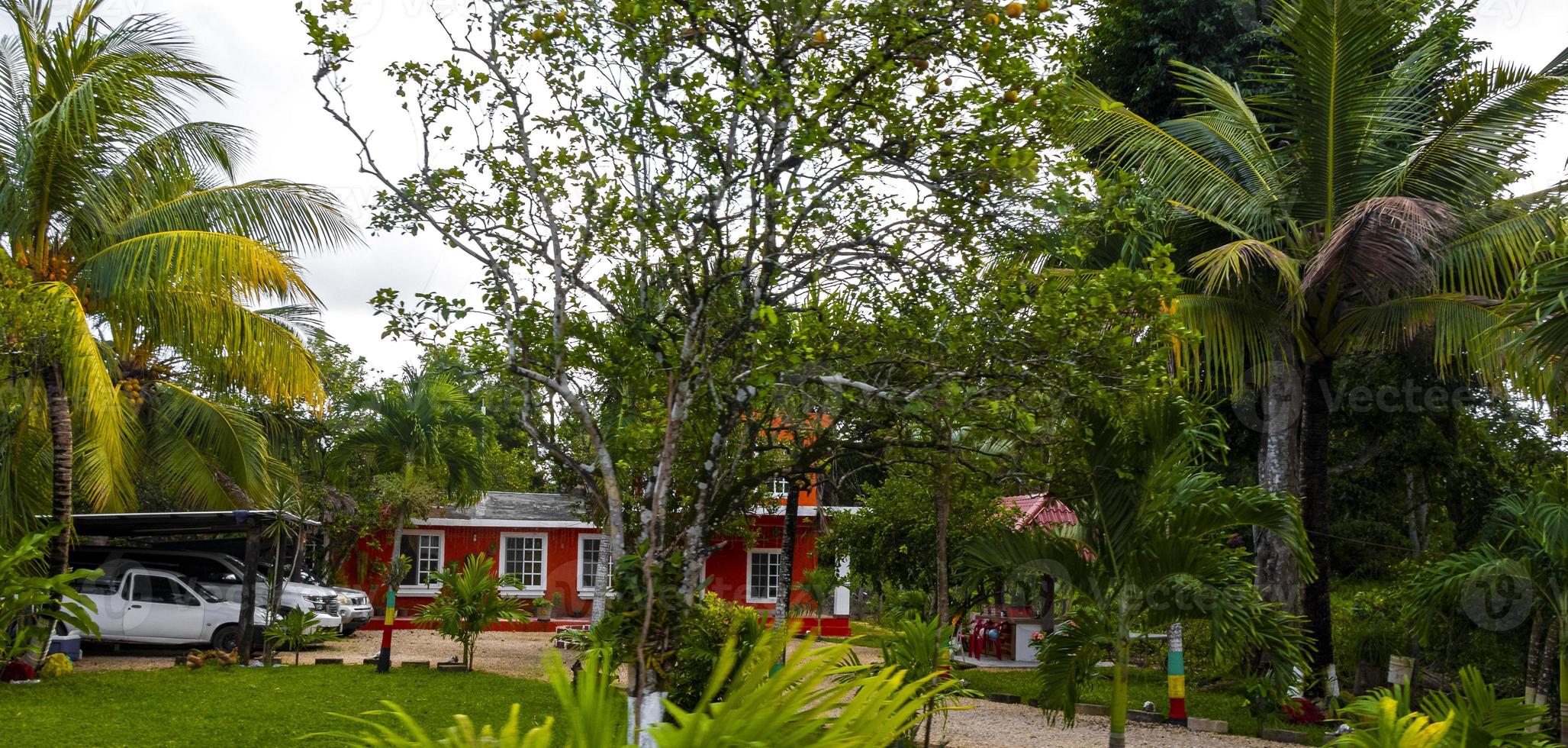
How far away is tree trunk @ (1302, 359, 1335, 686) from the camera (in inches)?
481

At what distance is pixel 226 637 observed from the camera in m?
17.1

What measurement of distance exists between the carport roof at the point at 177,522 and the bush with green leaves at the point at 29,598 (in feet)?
10.6

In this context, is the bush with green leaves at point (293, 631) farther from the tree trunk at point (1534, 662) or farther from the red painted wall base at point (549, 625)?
the tree trunk at point (1534, 662)

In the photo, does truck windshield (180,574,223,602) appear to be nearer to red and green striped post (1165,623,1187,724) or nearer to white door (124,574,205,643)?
white door (124,574,205,643)

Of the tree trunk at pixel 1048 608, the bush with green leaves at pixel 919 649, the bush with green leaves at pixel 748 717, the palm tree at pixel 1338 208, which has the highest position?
the palm tree at pixel 1338 208

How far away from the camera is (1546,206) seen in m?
11.9

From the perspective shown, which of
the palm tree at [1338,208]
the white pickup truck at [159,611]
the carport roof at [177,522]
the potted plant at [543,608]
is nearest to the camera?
the palm tree at [1338,208]

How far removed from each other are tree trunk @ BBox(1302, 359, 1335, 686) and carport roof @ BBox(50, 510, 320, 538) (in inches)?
493

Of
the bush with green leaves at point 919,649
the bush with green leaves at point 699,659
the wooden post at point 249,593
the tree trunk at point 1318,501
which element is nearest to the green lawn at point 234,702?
the wooden post at point 249,593

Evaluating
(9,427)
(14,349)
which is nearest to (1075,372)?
(14,349)

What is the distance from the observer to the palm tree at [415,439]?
2259 centimetres

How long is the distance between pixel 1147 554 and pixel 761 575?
18006 mm

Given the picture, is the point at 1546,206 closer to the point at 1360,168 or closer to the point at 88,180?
the point at 1360,168

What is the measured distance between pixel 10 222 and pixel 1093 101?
11.1 m
